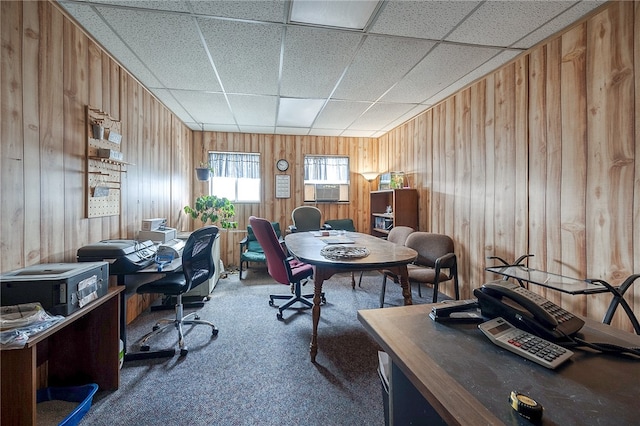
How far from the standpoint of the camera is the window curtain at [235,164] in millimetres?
4781

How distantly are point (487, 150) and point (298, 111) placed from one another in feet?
7.99

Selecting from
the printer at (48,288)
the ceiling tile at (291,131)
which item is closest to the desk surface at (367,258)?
the printer at (48,288)

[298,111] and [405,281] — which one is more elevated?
[298,111]

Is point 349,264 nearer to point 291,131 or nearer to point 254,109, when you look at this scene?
point 254,109

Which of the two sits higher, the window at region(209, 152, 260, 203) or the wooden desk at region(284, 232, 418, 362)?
the window at region(209, 152, 260, 203)

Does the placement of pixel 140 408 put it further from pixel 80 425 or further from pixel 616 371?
pixel 616 371

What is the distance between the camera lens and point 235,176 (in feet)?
15.9

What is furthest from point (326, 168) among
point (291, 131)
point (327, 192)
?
point (291, 131)

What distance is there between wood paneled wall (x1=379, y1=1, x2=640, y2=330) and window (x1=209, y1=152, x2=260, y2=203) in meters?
3.36

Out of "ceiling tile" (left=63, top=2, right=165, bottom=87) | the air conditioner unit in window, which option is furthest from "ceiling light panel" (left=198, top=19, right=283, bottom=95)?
the air conditioner unit in window

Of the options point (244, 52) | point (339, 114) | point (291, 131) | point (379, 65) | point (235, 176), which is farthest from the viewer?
point (235, 176)

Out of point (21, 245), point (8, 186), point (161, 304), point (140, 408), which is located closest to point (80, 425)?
point (140, 408)

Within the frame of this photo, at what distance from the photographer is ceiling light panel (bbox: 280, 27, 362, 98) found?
2.04 meters

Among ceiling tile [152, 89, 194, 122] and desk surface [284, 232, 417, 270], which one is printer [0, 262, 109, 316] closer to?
desk surface [284, 232, 417, 270]
